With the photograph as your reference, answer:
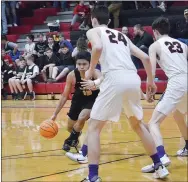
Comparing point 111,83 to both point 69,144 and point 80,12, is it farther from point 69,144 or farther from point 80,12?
point 80,12

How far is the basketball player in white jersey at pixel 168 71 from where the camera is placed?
13.4 feet

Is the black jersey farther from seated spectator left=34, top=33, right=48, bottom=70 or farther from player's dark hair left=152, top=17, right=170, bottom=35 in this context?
seated spectator left=34, top=33, right=48, bottom=70

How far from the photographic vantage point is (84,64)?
540cm

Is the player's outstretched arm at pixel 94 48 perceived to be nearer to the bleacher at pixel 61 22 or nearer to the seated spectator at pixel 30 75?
the bleacher at pixel 61 22

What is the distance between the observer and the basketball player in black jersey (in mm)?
5527

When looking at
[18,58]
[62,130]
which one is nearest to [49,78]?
[18,58]

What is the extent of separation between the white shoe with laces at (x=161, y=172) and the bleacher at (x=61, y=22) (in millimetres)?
6291

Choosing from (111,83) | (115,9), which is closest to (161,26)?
(111,83)

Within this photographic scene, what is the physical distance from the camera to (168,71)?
4.41m

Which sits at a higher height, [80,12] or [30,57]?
[80,12]

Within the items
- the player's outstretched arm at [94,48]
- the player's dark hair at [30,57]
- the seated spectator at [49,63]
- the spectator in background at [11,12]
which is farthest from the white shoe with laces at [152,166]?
the spectator in background at [11,12]

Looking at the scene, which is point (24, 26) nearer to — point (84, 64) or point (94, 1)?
point (94, 1)

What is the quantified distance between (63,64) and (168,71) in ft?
31.1

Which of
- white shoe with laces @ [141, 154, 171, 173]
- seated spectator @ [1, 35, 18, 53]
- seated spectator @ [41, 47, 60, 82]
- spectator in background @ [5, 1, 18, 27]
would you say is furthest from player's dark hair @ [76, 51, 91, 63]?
spectator in background @ [5, 1, 18, 27]
